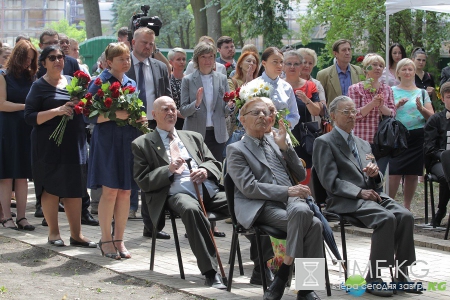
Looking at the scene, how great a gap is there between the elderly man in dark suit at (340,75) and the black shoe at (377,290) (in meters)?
4.49

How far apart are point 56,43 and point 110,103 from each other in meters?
2.89

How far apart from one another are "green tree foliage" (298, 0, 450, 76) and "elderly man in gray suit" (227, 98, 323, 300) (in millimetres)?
13175

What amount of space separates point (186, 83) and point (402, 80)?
9.31ft

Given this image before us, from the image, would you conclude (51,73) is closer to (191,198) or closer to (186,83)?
(186,83)

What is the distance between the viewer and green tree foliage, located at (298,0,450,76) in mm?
19219

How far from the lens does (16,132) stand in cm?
941

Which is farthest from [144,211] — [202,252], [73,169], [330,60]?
[330,60]

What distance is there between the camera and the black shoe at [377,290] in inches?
247

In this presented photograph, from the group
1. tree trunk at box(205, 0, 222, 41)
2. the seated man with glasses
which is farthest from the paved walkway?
tree trunk at box(205, 0, 222, 41)

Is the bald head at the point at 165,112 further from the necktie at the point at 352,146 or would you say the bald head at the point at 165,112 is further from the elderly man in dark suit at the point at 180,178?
the necktie at the point at 352,146

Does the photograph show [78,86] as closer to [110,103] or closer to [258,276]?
[110,103]

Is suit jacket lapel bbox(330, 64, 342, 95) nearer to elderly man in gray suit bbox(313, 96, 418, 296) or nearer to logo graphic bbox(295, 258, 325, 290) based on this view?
elderly man in gray suit bbox(313, 96, 418, 296)

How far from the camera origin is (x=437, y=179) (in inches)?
361

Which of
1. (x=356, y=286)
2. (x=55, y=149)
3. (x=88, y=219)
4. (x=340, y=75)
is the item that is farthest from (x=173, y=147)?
(x=340, y=75)
